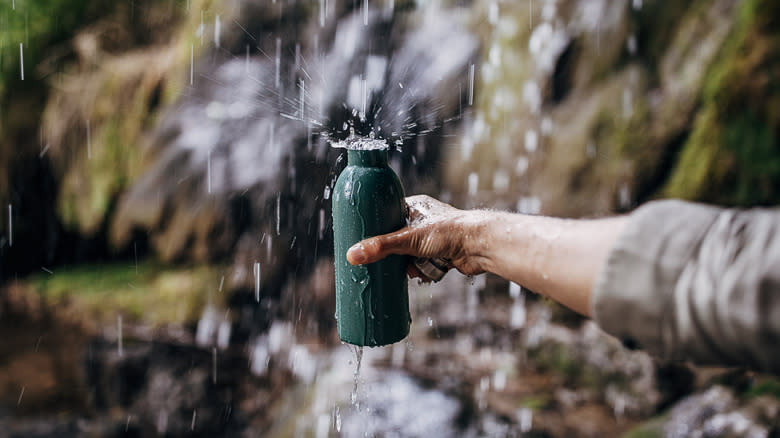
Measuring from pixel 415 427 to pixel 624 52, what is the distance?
3.73 metres

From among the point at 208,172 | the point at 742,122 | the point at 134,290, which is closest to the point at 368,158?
the point at 742,122

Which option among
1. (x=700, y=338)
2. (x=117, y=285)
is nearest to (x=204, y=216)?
(x=117, y=285)

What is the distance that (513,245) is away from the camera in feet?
6.43

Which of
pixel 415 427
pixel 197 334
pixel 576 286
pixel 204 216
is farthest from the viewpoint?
pixel 204 216

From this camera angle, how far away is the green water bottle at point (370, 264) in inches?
83.0

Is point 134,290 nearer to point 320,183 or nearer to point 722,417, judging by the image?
point 320,183

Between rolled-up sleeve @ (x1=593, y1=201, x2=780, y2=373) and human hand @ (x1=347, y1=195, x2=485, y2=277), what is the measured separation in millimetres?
861

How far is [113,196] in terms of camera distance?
7680 mm

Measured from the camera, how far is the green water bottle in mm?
2109

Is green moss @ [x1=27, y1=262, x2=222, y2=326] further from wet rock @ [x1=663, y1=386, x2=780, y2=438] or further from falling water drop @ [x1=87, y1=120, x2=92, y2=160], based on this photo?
wet rock @ [x1=663, y1=386, x2=780, y2=438]

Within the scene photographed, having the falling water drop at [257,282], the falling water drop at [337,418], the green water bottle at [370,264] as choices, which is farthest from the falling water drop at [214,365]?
the green water bottle at [370,264]

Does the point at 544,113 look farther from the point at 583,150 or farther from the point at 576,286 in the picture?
the point at 576,286

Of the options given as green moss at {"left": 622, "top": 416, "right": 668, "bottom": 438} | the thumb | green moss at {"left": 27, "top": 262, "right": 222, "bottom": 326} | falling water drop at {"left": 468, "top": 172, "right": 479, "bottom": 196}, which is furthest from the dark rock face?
the thumb

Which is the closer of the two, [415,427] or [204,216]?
[415,427]
